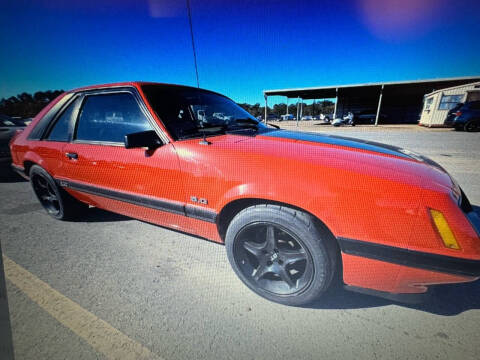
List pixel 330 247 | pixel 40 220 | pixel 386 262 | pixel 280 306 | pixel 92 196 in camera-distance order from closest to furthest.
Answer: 1. pixel 386 262
2. pixel 330 247
3. pixel 280 306
4. pixel 92 196
5. pixel 40 220

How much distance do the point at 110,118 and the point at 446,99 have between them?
784 inches

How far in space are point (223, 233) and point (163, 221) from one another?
2.01ft

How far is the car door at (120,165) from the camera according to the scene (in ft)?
5.45

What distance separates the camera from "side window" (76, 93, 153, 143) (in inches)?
72.4

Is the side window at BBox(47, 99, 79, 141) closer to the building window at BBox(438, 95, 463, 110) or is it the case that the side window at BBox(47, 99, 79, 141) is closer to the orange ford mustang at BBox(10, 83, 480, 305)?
the orange ford mustang at BBox(10, 83, 480, 305)

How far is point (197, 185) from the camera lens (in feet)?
5.01

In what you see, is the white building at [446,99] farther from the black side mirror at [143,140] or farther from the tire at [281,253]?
the black side mirror at [143,140]

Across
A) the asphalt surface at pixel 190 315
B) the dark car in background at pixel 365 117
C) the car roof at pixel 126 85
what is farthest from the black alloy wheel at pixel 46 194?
the dark car in background at pixel 365 117

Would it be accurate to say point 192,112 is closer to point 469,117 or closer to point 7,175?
point 7,175

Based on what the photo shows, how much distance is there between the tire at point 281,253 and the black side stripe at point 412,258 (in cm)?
13

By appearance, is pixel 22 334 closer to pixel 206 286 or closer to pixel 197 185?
pixel 206 286

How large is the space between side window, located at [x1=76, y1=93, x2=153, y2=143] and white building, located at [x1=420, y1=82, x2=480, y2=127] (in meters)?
19.3

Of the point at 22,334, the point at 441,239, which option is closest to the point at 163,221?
the point at 22,334

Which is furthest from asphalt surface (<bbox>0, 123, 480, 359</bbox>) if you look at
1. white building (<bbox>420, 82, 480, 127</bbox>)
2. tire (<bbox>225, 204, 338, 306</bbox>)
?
white building (<bbox>420, 82, 480, 127</bbox>)
